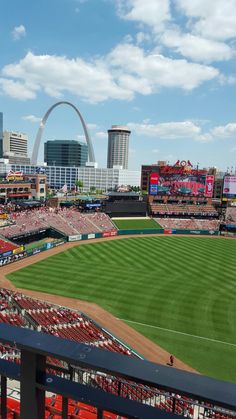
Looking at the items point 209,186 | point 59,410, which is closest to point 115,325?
point 59,410

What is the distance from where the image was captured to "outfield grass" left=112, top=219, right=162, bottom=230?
72975 mm

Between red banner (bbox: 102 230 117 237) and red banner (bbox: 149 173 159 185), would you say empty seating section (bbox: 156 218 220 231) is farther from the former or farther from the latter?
red banner (bbox: 102 230 117 237)

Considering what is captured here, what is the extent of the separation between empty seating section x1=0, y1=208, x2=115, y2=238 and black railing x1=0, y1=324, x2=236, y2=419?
52.6m

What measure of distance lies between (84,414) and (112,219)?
244 feet

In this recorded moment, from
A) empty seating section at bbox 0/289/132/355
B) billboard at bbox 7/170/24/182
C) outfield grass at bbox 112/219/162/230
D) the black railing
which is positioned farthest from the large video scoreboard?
the black railing

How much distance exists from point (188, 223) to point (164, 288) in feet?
148

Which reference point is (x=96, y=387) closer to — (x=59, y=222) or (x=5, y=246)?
(x=5, y=246)

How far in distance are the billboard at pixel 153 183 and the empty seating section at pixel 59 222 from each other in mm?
14944

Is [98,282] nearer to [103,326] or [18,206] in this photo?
[103,326]

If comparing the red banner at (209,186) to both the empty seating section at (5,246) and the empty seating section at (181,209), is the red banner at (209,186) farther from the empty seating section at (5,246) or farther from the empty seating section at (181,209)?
the empty seating section at (5,246)

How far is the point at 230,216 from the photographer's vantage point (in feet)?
273

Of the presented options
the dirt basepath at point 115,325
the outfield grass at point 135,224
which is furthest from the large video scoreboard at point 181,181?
the dirt basepath at point 115,325

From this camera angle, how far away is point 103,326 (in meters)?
27.5

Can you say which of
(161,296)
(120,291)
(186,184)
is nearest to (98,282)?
(120,291)
